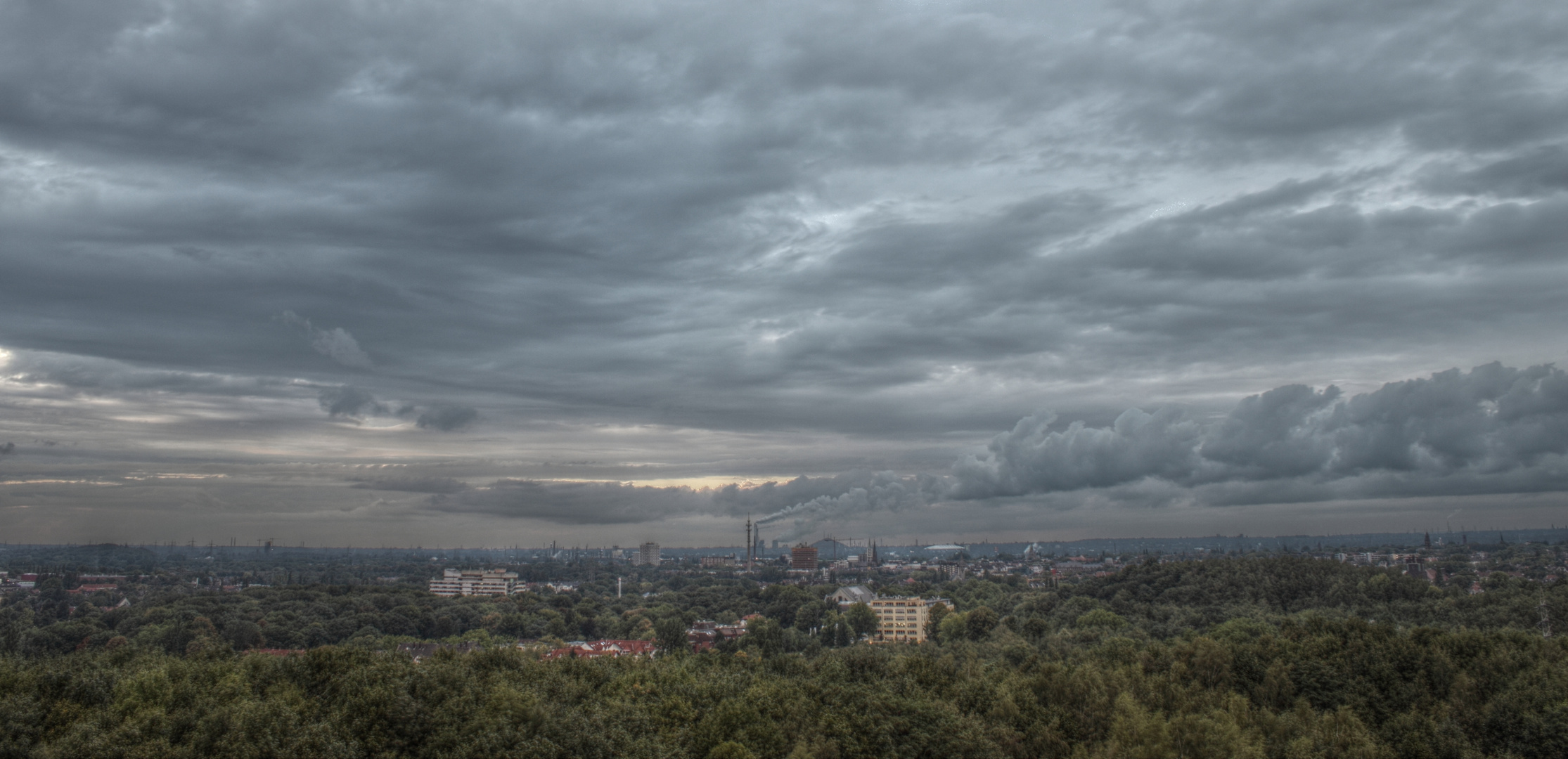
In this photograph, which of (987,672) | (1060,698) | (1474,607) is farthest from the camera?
(1474,607)

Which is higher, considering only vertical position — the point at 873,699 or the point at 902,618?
the point at 873,699

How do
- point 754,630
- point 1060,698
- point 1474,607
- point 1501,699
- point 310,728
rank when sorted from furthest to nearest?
point 754,630 < point 1474,607 < point 1060,698 < point 1501,699 < point 310,728

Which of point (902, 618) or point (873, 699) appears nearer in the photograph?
point (873, 699)

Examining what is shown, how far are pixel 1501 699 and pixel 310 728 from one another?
7476 cm

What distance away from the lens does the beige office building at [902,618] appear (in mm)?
167625

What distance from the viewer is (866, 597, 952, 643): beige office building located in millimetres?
Answer: 167625

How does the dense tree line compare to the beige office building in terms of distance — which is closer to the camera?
the dense tree line

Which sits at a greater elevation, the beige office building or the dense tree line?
the dense tree line

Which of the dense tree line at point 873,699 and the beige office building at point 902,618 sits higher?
the dense tree line at point 873,699

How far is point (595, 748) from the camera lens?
1891 inches

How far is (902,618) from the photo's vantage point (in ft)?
559

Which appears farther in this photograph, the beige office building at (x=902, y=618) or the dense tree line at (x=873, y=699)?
the beige office building at (x=902, y=618)

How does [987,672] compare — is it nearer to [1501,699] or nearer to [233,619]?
[1501,699]

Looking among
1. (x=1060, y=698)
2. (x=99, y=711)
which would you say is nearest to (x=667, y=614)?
(x=1060, y=698)
